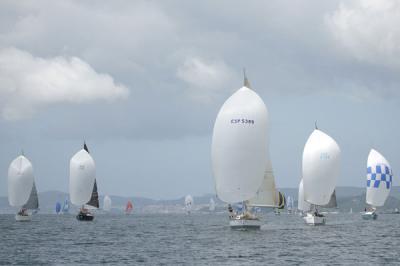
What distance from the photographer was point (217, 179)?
198 ft

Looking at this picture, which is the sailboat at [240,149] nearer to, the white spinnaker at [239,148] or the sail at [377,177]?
the white spinnaker at [239,148]

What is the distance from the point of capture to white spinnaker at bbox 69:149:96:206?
10475 centimetres

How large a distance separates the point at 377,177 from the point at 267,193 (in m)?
44.4

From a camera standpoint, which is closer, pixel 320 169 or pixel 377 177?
pixel 320 169

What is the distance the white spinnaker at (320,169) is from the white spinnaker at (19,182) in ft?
162

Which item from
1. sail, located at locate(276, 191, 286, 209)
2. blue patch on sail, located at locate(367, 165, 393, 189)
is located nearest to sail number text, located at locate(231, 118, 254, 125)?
sail, located at locate(276, 191, 286, 209)

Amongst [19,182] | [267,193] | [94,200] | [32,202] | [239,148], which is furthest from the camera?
Result: [32,202]

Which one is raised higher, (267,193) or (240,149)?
(240,149)

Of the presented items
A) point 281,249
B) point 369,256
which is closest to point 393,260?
point 369,256

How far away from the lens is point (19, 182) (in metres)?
108

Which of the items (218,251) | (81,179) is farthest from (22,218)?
(218,251)

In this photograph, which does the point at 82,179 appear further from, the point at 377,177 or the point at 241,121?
the point at 241,121

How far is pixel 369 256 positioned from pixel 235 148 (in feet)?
57.9

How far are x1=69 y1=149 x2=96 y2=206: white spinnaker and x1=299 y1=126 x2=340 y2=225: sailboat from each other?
39353 millimetres
